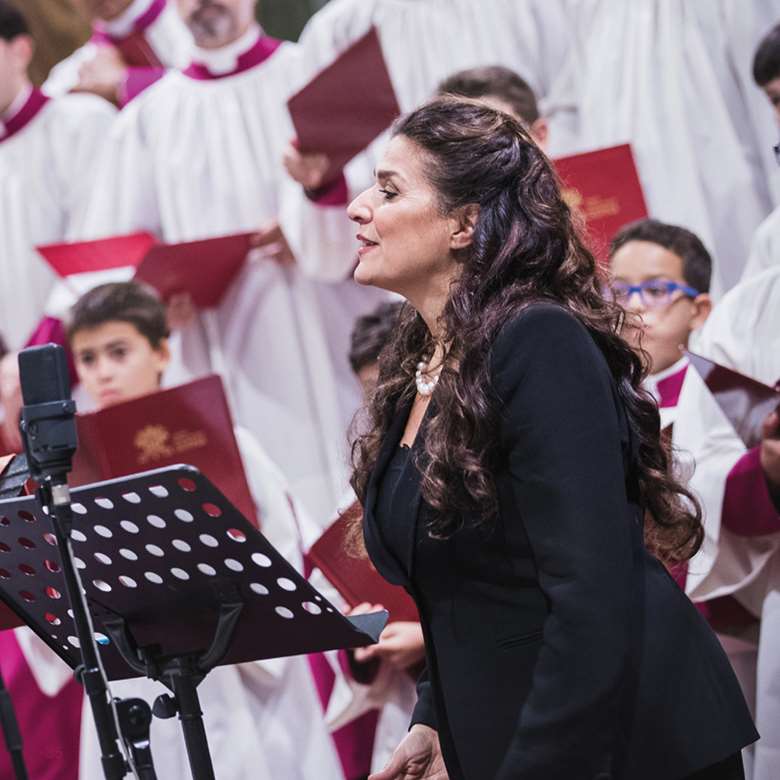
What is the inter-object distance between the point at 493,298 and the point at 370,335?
7.24 feet

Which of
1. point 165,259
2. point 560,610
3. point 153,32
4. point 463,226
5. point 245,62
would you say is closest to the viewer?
point 560,610

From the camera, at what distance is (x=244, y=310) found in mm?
5645

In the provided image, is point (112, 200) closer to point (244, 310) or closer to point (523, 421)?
point (244, 310)

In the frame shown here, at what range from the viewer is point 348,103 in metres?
4.50

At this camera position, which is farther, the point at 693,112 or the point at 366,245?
the point at 693,112

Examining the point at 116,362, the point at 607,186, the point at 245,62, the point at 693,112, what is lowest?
the point at 116,362

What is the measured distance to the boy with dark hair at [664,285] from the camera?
4.04 meters

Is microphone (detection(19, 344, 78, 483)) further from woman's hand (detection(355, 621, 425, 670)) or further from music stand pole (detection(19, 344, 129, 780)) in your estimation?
woman's hand (detection(355, 621, 425, 670))

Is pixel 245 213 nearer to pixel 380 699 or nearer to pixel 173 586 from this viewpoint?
pixel 380 699

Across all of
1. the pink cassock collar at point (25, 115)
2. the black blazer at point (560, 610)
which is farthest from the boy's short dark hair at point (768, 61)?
the pink cassock collar at point (25, 115)

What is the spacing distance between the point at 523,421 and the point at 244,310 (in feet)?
11.7

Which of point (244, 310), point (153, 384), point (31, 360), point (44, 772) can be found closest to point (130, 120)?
point (244, 310)

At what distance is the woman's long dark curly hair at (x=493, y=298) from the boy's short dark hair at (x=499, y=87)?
2.13 meters

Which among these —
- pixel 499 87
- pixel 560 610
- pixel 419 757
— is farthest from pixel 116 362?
pixel 560 610
